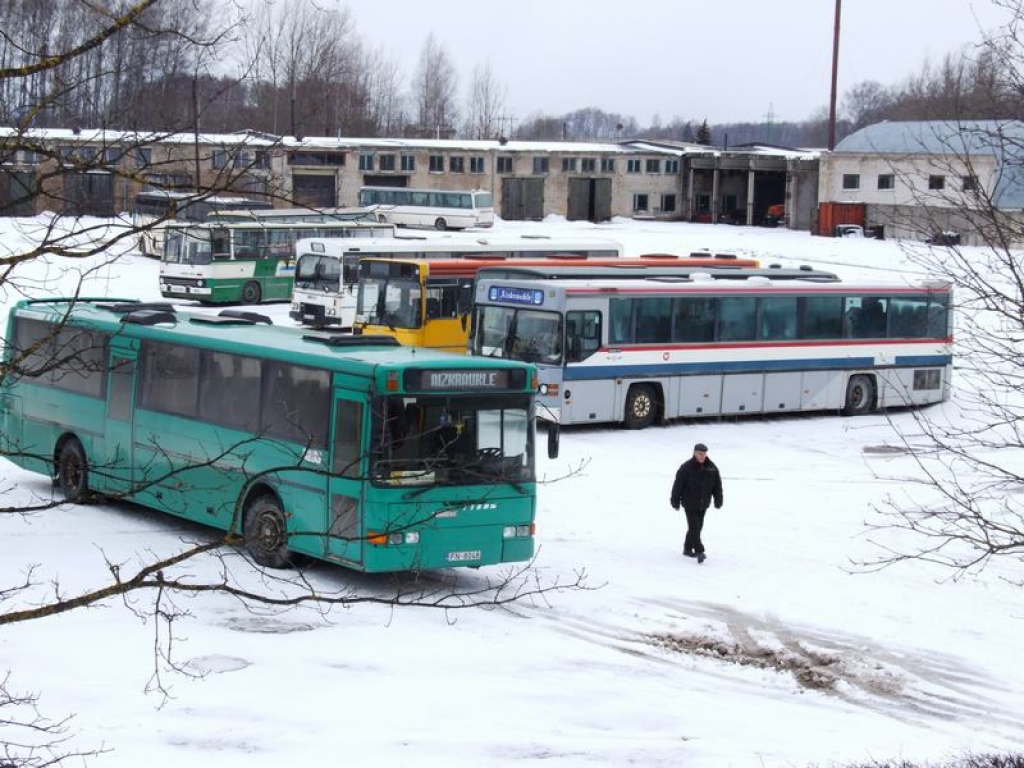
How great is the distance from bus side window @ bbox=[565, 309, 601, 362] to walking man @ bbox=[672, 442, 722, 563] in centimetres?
1038

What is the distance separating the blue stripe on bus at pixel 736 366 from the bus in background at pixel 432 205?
46.3 m

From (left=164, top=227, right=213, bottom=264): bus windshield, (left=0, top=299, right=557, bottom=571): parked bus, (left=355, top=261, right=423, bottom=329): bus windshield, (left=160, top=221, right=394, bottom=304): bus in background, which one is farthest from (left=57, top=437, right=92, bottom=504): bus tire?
(left=164, top=227, right=213, bottom=264): bus windshield

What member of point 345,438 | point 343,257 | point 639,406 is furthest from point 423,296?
point 345,438

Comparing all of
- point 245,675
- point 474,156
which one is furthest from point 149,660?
point 474,156

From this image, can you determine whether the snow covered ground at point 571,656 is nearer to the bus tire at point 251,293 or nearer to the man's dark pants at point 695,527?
the man's dark pants at point 695,527

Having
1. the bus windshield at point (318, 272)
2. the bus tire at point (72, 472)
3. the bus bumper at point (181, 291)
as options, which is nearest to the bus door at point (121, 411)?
the bus tire at point (72, 472)

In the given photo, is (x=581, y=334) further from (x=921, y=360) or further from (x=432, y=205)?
(x=432, y=205)

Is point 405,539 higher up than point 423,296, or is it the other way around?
point 423,296

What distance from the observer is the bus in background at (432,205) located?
7912 cm

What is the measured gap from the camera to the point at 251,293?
5072cm

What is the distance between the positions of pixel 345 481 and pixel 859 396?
68.0ft

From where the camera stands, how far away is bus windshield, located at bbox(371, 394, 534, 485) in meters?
15.5

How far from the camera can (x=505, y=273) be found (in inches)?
1206

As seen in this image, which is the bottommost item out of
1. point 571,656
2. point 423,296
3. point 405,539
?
point 571,656
